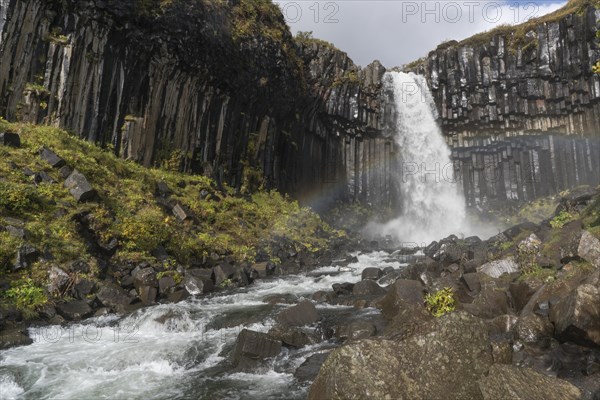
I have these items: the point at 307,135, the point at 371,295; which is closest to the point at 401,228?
the point at 307,135

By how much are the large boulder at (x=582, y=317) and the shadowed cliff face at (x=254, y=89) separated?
71.3 ft

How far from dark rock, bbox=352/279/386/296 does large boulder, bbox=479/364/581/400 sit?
8794 millimetres

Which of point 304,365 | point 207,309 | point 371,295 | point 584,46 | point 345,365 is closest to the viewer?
point 345,365

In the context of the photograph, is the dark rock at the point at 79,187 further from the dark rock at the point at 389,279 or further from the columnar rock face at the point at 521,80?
the columnar rock face at the point at 521,80

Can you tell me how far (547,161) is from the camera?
37.4m

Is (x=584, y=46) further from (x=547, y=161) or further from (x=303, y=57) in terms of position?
(x=303, y=57)

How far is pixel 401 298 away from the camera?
11.2m

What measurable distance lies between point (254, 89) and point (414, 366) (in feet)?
88.9

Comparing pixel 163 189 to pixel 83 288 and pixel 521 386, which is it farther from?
pixel 521 386

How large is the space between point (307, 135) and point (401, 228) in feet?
40.9

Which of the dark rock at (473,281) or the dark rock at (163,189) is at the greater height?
the dark rock at (163,189)

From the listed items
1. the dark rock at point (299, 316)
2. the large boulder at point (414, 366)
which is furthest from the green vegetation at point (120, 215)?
the large boulder at point (414, 366)

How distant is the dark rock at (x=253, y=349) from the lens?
847 centimetres

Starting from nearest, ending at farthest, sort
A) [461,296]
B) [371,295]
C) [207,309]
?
[461,296] → [207,309] → [371,295]
